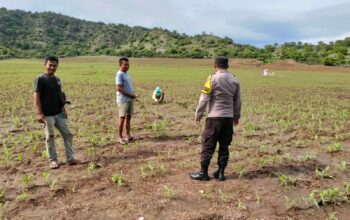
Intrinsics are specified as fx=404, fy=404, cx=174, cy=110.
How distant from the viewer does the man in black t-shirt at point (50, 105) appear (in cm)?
659

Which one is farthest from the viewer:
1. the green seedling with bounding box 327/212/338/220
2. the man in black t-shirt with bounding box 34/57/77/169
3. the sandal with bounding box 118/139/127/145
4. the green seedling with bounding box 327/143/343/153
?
the sandal with bounding box 118/139/127/145

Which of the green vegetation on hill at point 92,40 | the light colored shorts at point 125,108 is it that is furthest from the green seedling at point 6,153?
the green vegetation on hill at point 92,40

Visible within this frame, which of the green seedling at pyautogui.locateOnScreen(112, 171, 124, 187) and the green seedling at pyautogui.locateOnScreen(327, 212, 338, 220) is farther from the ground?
the green seedling at pyautogui.locateOnScreen(112, 171, 124, 187)

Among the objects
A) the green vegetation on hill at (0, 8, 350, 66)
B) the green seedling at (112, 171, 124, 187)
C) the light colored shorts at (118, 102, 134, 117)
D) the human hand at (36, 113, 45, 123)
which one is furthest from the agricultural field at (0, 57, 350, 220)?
the green vegetation on hill at (0, 8, 350, 66)

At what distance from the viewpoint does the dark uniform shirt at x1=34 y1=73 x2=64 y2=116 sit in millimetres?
6605

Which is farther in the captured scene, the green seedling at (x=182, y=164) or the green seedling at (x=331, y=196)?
the green seedling at (x=182, y=164)

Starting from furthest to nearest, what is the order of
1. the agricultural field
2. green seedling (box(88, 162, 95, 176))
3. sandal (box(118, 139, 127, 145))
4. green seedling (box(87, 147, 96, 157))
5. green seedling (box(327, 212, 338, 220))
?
sandal (box(118, 139, 127, 145)) < green seedling (box(87, 147, 96, 157)) < green seedling (box(88, 162, 95, 176)) < the agricultural field < green seedling (box(327, 212, 338, 220))

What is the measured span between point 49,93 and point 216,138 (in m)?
2.87

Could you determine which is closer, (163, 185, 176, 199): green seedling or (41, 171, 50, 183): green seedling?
(163, 185, 176, 199): green seedling

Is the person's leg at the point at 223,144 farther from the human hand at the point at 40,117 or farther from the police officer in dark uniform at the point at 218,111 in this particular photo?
the human hand at the point at 40,117

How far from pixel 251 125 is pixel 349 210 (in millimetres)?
5733

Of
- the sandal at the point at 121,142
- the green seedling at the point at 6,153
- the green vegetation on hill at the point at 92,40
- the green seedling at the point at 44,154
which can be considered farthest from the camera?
the green vegetation on hill at the point at 92,40

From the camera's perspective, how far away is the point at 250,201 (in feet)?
17.6

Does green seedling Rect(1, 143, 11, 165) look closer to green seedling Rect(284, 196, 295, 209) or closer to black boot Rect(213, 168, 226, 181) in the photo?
black boot Rect(213, 168, 226, 181)
